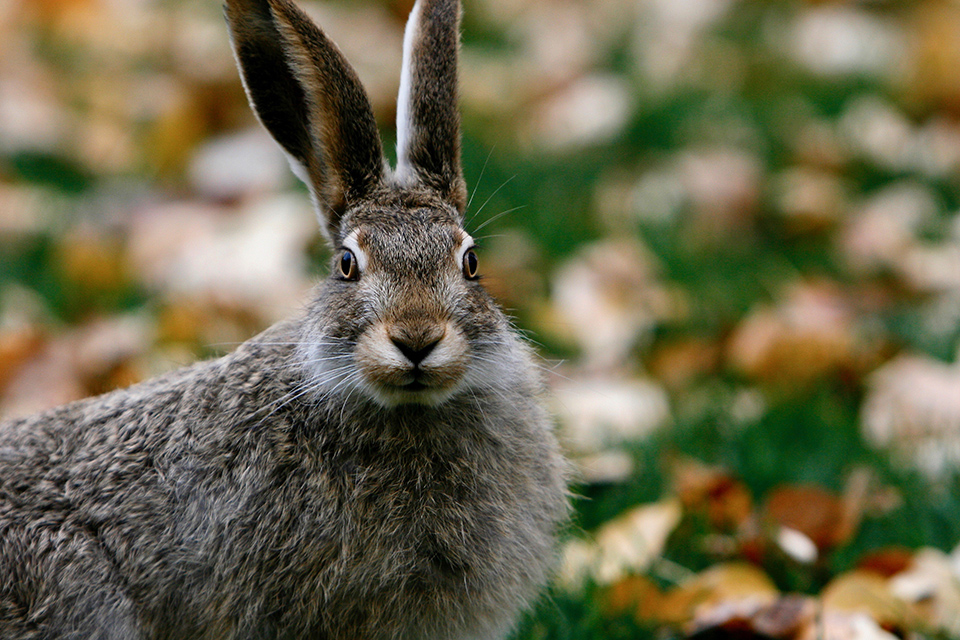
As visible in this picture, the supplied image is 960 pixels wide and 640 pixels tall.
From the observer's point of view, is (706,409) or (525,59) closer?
(706,409)

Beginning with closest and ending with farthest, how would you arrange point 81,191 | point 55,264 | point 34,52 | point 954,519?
point 954,519 < point 55,264 < point 81,191 < point 34,52

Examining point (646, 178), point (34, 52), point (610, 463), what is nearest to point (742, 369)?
point (610, 463)

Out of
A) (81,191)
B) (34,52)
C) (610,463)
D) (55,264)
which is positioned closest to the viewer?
(610,463)

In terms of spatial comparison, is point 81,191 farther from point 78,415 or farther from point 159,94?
point 78,415

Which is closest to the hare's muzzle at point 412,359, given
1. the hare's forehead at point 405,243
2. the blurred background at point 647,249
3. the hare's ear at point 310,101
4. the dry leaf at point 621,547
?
the hare's forehead at point 405,243

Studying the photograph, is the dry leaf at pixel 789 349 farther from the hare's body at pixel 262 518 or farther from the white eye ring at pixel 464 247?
the white eye ring at pixel 464 247

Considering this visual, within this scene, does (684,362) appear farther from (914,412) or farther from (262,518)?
(262,518)

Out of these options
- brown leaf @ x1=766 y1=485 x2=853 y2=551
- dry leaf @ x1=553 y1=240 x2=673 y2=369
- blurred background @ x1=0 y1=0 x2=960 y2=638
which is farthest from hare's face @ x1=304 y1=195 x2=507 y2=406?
dry leaf @ x1=553 y1=240 x2=673 y2=369
